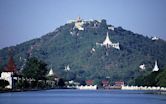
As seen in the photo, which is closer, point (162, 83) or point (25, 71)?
point (162, 83)

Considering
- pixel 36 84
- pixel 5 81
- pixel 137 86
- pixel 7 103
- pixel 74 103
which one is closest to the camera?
pixel 7 103

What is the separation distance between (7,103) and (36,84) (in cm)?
8646

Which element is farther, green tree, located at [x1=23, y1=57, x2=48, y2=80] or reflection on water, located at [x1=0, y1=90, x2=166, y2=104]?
green tree, located at [x1=23, y1=57, x2=48, y2=80]

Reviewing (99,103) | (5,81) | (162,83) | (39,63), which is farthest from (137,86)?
(99,103)

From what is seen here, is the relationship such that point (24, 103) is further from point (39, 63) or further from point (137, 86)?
point (137, 86)

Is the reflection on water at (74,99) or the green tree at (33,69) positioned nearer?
the reflection on water at (74,99)

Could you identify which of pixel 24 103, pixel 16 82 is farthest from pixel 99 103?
pixel 16 82

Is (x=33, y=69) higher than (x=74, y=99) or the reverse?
higher

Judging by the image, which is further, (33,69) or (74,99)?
(33,69)

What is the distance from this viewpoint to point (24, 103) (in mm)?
72250

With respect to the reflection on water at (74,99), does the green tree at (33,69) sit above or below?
above

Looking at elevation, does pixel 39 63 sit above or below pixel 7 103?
above

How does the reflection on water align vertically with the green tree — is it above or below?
below

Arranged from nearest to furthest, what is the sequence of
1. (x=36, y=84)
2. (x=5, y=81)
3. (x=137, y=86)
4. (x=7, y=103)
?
(x=7, y=103) → (x=5, y=81) → (x=36, y=84) → (x=137, y=86)
